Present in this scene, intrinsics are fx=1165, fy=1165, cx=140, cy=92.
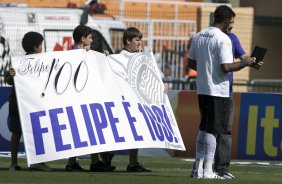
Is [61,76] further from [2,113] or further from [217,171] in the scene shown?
[2,113]

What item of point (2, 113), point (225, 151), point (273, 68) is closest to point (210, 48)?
point (225, 151)

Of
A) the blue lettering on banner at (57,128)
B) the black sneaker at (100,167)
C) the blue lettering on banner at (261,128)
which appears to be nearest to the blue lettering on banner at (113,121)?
the blue lettering on banner at (57,128)

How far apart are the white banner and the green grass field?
0.35 m

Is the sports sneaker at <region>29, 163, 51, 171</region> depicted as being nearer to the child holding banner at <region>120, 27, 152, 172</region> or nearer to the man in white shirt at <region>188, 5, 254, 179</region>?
the child holding banner at <region>120, 27, 152, 172</region>

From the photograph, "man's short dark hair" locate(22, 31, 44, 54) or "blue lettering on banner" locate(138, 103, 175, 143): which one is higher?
"man's short dark hair" locate(22, 31, 44, 54)

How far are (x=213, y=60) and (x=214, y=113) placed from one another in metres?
0.61

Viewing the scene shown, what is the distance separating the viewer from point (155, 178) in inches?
529

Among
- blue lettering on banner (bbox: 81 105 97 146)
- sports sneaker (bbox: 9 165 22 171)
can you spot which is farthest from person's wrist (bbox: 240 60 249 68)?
sports sneaker (bbox: 9 165 22 171)

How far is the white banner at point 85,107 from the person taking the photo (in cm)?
1385

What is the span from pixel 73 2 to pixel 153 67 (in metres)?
17.5

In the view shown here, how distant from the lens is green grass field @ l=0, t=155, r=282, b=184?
42.5ft

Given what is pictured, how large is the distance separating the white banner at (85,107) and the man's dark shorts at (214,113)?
1.15 m

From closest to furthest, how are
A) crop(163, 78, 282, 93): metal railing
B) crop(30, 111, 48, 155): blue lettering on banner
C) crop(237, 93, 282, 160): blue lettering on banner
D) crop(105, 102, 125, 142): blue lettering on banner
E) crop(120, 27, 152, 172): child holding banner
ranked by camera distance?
crop(30, 111, 48, 155): blue lettering on banner < crop(105, 102, 125, 142): blue lettering on banner < crop(120, 27, 152, 172): child holding banner < crop(237, 93, 282, 160): blue lettering on banner < crop(163, 78, 282, 93): metal railing

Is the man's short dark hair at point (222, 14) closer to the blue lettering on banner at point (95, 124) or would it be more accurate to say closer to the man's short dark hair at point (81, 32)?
the blue lettering on banner at point (95, 124)
